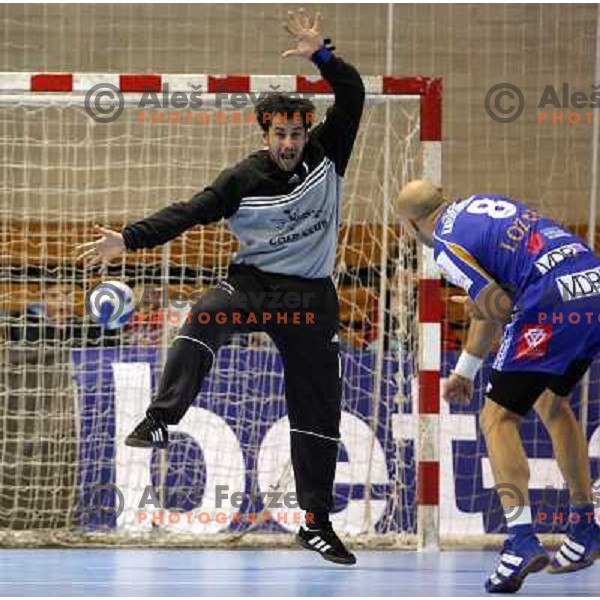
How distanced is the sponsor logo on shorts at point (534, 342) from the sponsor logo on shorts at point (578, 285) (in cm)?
16

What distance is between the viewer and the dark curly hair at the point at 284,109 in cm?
743

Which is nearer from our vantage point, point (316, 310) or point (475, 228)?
point (475, 228)

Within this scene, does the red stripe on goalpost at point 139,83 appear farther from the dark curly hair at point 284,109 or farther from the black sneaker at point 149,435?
the black sneaker at point 149,435

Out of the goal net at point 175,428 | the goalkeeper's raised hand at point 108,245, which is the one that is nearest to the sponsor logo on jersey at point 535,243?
the goalkeeper's raised hand at point 108,245

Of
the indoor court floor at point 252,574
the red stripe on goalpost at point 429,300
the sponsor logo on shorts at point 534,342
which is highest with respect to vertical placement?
the red stripe on goalpost at point 429,300

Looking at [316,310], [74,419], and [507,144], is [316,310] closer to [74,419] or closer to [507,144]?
[74,419]

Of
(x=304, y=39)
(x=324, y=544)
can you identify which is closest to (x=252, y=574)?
(x=324, y=544)

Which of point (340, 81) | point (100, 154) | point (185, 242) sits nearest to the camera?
point (340, 81)

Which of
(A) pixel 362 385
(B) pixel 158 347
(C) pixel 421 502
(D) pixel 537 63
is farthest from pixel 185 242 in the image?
(D) pixel 537 63

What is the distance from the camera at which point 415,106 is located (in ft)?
31.0

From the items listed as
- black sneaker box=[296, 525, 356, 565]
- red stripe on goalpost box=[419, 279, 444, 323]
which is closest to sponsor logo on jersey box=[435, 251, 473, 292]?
black sneaker box=[296, 525, 356, 565]

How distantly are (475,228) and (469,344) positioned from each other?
21.5 inches

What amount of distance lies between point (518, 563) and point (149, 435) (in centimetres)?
182

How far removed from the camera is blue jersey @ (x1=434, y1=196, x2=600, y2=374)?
6547 millimetres
